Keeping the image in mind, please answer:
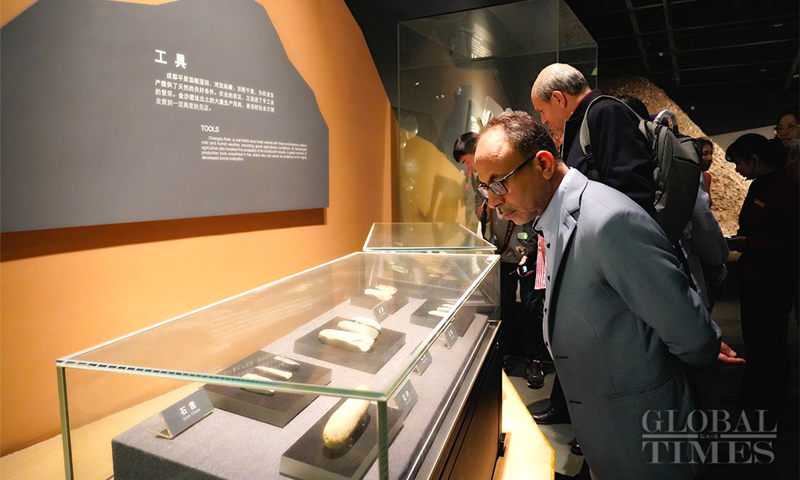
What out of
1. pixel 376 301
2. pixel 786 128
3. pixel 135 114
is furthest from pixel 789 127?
pixel 135 114

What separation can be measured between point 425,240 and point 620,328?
3.65 feet

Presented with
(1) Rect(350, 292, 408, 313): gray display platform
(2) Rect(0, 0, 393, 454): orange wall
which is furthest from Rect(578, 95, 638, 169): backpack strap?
(2) Rect(0, 0, 393, 454): orange wall

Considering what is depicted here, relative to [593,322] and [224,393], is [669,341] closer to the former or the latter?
[593,322]

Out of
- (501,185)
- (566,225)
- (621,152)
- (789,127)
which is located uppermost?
(789,127)

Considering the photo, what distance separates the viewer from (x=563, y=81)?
197 centimetres

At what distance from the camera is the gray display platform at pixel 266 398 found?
0.84m

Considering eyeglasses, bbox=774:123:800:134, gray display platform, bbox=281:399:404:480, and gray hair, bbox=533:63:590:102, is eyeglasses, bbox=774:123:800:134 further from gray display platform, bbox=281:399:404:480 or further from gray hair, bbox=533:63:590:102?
gray display platform, bbox=281:399:404:480

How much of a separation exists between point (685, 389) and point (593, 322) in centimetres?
33

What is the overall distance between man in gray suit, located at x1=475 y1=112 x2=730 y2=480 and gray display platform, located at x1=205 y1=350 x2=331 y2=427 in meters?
0.75

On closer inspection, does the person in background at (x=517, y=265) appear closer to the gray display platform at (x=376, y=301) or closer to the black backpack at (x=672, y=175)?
the black backpack at (x=672, y=175)

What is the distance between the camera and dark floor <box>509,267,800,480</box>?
230 centimetres

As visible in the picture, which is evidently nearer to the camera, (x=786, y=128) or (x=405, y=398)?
(x=405, y=398)

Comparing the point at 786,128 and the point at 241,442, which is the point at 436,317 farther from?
the point at 786,128

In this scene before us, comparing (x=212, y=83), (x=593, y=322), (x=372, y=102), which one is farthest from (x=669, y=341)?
(x=372, y=102)
